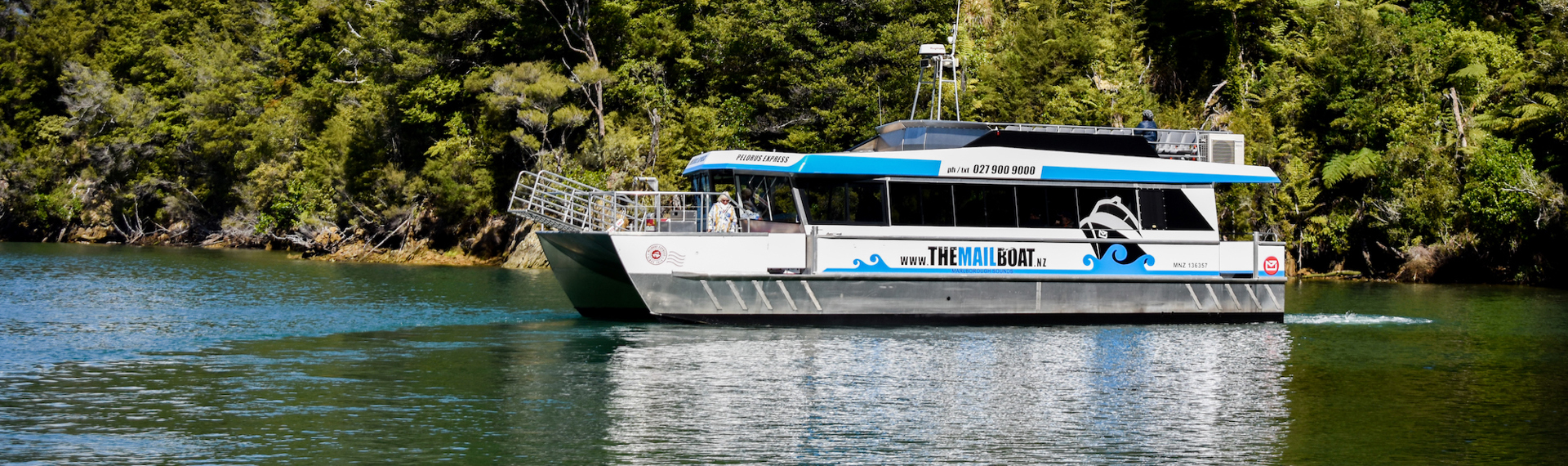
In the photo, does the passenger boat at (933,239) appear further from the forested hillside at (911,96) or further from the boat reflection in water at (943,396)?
the forested hillside at (911,96)

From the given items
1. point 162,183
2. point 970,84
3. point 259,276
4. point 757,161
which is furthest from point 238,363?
point 162,183

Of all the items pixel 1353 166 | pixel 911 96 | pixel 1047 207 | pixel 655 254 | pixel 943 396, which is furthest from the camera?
pixel 911 96

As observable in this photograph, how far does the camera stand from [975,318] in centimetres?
2155

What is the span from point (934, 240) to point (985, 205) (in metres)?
1.14

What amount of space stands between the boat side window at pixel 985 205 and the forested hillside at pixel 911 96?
68.1 ft

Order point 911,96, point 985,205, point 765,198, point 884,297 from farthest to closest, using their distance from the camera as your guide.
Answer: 1. point 911,96
2. point 985,205
3. point 765,198
4. point 884,297

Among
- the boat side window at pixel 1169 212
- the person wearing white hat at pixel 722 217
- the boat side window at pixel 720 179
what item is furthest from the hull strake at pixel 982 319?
the boat side window at pixel 720 179

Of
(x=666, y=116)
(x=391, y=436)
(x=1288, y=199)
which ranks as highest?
(x=666, y=116)

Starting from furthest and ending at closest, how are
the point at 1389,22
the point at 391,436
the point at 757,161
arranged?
1. the point at 1389,22
2. the point at 757,161
3. the point at 391,436

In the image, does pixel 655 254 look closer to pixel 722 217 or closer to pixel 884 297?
pixel 722 217

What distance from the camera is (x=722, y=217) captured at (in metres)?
20.8

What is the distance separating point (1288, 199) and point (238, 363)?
107 feet

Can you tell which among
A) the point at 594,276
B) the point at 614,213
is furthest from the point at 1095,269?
the point at 594,276

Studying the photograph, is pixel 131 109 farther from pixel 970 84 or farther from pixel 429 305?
pixel 429 305
